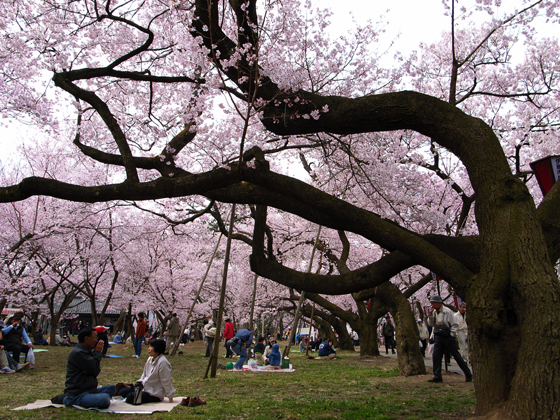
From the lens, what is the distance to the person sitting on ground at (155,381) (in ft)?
19.5

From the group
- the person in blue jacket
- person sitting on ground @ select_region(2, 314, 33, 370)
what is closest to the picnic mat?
person sitting on ground @ select_region(2, 314, 33, 370)

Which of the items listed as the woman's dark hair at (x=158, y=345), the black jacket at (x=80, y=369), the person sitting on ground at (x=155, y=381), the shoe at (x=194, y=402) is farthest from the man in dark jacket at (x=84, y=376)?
the shoe at (x=194, y=402)

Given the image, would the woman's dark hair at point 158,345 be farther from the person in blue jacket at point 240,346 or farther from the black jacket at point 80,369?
the person in blue jacket at point 240,346

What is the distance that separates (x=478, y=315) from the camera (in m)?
4.34

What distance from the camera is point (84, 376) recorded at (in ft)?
18.2

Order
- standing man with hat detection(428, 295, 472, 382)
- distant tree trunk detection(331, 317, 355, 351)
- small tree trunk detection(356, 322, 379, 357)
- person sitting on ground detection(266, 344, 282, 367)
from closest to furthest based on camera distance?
standing man with hat detection(428, 295, 472, 382), person sitting on ground detection(266, 344, 282, 367), small tree trunk detection(356, 322, 379, 357), distant tree trunk detection(331, 317, 355, 351)

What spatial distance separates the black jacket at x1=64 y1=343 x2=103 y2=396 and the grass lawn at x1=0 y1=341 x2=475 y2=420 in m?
0.28

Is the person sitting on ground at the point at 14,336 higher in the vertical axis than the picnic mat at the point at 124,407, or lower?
higher

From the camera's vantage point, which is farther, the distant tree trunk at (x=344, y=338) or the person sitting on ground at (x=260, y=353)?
the distant tree trunk at (x=344, y=338)

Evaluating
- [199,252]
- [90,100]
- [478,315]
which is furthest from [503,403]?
[199,252]

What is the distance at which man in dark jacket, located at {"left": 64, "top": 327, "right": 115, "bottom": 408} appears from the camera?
5383 millimetres

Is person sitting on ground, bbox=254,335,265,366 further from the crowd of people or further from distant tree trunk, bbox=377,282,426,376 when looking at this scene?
distant tree trunk, bbox=377,282,426,376

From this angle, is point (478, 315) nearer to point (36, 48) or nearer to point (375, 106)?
point (375, 106)

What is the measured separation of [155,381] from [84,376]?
2.98 ft
